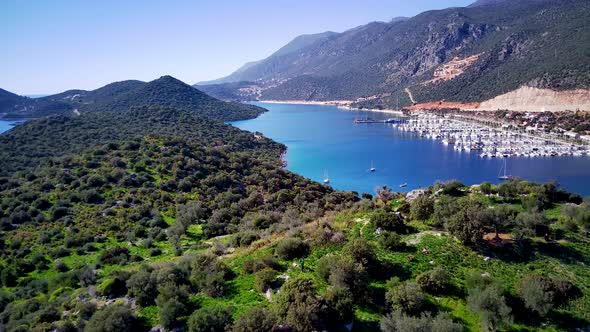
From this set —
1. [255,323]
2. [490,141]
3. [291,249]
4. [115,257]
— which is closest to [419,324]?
[255,323]

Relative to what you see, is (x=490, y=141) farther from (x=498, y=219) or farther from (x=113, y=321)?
(x=113, y=321)

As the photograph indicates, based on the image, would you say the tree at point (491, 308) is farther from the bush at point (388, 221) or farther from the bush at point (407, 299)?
the bush at point (388, 221)

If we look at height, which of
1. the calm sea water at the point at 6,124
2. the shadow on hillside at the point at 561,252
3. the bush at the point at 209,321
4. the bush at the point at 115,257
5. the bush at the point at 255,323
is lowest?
the bush at the point at 115,257

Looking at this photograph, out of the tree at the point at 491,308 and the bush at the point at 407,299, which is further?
the bush at the point at 407,299

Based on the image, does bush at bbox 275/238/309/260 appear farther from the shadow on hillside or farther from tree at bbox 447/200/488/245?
the shadow on hillside

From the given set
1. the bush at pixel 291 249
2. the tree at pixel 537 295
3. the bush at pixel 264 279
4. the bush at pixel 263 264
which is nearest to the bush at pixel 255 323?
the bush at pixel 264 279

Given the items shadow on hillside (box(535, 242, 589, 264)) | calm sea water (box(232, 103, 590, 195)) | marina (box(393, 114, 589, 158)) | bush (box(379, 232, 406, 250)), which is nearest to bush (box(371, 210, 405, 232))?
bush (box(379, 232, 406, 250))
